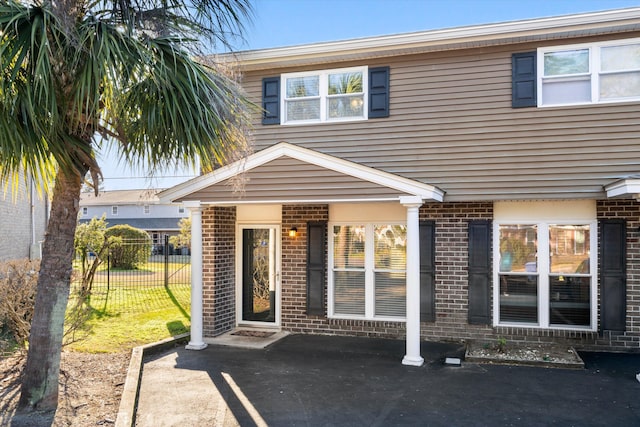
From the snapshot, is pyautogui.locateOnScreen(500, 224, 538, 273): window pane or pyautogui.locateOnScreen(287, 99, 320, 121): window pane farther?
pyautogui.locateOnScreen(287, 99, 320, 121): window pane

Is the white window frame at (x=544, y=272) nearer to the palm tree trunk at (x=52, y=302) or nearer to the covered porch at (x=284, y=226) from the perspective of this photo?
the covered porch at (x=284, y=226)

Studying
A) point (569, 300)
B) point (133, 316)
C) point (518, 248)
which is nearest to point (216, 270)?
point (133, 316)

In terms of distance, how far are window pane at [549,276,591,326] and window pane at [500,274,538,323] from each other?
0.89 ft

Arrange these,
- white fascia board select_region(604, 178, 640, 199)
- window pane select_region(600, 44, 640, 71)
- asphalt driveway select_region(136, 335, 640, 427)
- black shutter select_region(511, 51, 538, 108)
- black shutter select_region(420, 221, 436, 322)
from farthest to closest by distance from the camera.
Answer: black shutter select_region(420, 221, 436, 322) → black shutter select_region(511, 51, 538, 108) → window pane select_region(600, 44, 640, 71) → white fascia board select_region(604, 178, 640, 199) → asphalt driveway select_region(136, 335, 640, 427)

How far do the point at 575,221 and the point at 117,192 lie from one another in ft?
139

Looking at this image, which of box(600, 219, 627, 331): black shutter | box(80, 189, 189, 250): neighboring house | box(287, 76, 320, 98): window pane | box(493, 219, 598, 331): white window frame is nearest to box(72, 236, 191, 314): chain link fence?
box(287, 76, 320, 98): window pane

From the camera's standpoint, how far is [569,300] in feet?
26.7

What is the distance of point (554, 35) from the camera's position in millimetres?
7695

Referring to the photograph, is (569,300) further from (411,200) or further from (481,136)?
(411,200)

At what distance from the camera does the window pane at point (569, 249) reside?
8055mm

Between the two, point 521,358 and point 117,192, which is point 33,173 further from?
point 117,192

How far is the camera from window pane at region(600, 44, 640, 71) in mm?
7531

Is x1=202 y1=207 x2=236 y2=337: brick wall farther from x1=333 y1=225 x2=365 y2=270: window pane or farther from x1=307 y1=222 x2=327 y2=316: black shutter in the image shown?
x1=333 y1=225 x2=365 y2=270: window pane

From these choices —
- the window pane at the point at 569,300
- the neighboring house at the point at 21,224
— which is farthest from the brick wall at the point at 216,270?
the window pane at the point at 569,300
